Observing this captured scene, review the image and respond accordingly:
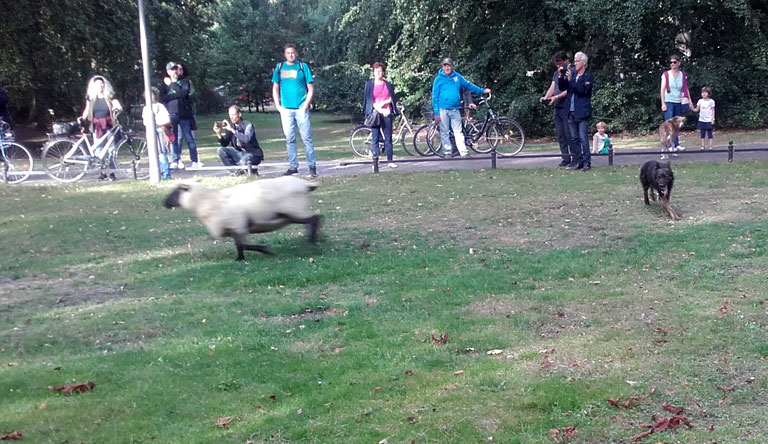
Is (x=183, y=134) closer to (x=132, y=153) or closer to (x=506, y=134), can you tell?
(x=132, y=153)

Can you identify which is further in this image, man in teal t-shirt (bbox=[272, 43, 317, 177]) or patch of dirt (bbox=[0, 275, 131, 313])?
man in teal t-shirt (bbox=[272, 43, 317, 177])

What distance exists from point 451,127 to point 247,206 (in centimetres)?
894

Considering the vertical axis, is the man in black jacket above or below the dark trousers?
above

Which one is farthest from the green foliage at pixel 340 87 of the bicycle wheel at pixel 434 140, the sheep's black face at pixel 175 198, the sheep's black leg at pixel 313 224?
the sheep's black face at pixel 175 198

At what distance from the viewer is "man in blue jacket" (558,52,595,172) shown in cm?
1246

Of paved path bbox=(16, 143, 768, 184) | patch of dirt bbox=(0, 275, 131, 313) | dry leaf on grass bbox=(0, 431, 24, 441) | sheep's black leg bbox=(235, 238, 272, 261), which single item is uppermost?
paved path bbox=(16, 143, 768, 184)

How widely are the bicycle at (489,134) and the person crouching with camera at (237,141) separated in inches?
172

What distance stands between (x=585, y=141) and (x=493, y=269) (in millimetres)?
6838

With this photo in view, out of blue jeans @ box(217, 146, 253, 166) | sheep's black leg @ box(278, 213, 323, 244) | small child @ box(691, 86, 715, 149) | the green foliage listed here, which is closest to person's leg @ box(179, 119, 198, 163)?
blue jeans @ box(217, 146, 253, 166)

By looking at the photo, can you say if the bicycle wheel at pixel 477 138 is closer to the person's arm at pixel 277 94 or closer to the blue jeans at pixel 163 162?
the person's arm at pixel 277 94

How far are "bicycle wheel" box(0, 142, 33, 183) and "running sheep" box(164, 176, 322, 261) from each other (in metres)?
8.46

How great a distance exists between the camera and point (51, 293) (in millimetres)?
6840

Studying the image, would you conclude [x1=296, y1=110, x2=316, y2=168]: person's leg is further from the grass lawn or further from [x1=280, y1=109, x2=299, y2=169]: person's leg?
the grass lawn

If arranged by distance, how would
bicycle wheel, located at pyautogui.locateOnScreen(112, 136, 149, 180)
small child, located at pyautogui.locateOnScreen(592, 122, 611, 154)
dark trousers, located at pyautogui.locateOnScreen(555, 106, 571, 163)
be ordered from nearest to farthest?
dark trousers, located at pyautogui.locateOnScreen(555, 106, 571, 163)
bicycle wheel, located at pyautogui.locateOnScreen(112, 136, 149, 180)
small child, located at pyautogui.locateOnScreen(592, 122, 611, 154)
